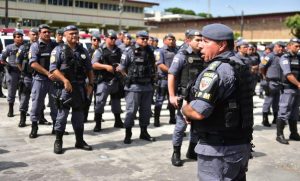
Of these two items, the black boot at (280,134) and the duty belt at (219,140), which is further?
the black boot at (280,134)

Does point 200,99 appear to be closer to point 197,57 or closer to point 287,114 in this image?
point 197,57

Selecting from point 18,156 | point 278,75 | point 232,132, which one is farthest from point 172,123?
A: point 232,132

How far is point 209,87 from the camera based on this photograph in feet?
9.87

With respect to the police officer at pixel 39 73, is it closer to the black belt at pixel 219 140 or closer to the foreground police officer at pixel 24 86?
the foreground police officer at pixel 24 86

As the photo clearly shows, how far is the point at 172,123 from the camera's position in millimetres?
8719

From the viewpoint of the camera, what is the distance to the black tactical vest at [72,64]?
5.91 metres

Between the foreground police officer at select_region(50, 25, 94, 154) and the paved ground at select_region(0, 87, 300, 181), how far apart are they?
512 mm

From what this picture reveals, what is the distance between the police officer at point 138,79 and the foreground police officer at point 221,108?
350cm

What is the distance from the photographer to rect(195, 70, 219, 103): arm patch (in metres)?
3.01

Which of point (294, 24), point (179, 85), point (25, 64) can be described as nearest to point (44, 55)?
point (25, 64)

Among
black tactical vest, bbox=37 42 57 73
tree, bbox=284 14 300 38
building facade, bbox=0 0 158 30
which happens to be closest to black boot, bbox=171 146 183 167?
black tactical vest, bbox=37 42 57 73

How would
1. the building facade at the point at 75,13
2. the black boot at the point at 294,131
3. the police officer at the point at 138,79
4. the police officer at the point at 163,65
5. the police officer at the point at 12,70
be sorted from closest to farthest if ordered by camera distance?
the police officer at the point at 138,79, the black boot at the point at 294,131, the police officer at the point at 163,65, the police officer at the point at 12,70, the building facade at the point at 75,13

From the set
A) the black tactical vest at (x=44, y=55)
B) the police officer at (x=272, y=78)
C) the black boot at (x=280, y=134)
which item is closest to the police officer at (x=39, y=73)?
the black tactical vest at (x=44, y=55)

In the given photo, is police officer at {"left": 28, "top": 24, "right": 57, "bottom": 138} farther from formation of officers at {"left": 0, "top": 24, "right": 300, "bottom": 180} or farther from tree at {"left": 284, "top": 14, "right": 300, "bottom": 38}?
tree at {"left": 284, "top": 14, "right": 300, "bottom": 38}
